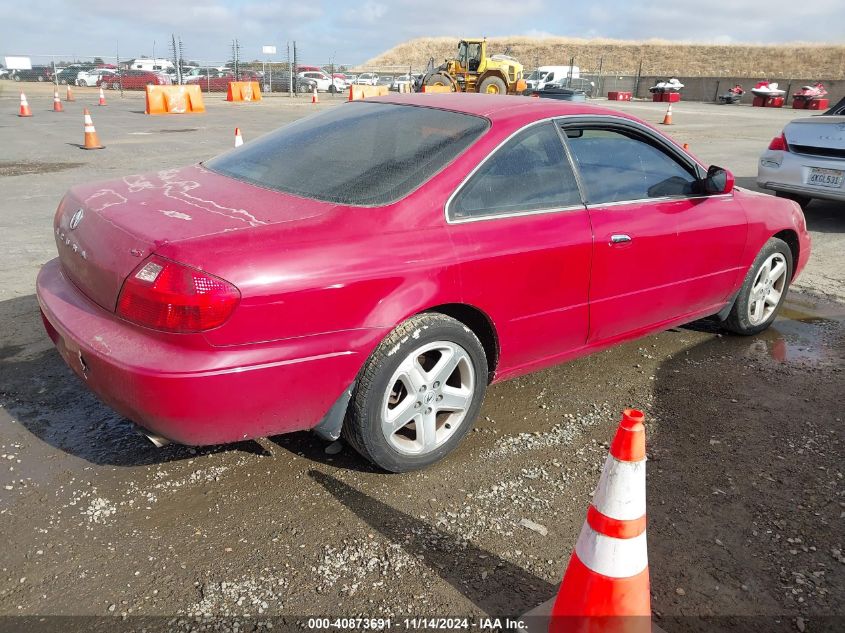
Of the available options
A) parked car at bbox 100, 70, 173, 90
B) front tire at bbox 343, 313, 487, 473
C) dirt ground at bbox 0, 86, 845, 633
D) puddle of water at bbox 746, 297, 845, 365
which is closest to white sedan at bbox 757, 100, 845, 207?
puddle of water at bbox 746, 297, 845, 365

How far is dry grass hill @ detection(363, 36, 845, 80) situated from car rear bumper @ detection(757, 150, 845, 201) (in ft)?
189

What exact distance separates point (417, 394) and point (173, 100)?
72.9ft

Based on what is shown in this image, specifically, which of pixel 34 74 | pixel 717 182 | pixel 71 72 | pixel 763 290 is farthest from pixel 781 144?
pixel 34 74

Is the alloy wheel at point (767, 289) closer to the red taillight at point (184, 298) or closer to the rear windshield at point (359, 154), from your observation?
the rear windshield at point (359, 154)

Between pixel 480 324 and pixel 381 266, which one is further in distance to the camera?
pixel 480 324

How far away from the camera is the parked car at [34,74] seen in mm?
41969

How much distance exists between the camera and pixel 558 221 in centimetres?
319

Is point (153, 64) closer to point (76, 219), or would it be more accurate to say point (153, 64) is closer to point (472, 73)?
point (472, 73)

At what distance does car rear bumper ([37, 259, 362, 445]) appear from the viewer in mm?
2340

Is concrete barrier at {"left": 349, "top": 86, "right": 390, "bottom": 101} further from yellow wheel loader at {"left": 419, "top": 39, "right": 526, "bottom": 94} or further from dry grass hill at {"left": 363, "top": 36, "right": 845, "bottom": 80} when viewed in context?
dry grass hill at {"left": 363, "top": 36, "right": 845, "bottom": 80}

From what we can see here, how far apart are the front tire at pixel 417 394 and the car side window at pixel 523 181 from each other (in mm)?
530

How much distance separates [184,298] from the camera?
2.30 m

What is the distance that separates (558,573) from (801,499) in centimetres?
120

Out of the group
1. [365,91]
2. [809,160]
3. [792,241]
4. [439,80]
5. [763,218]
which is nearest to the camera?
[763,218]
